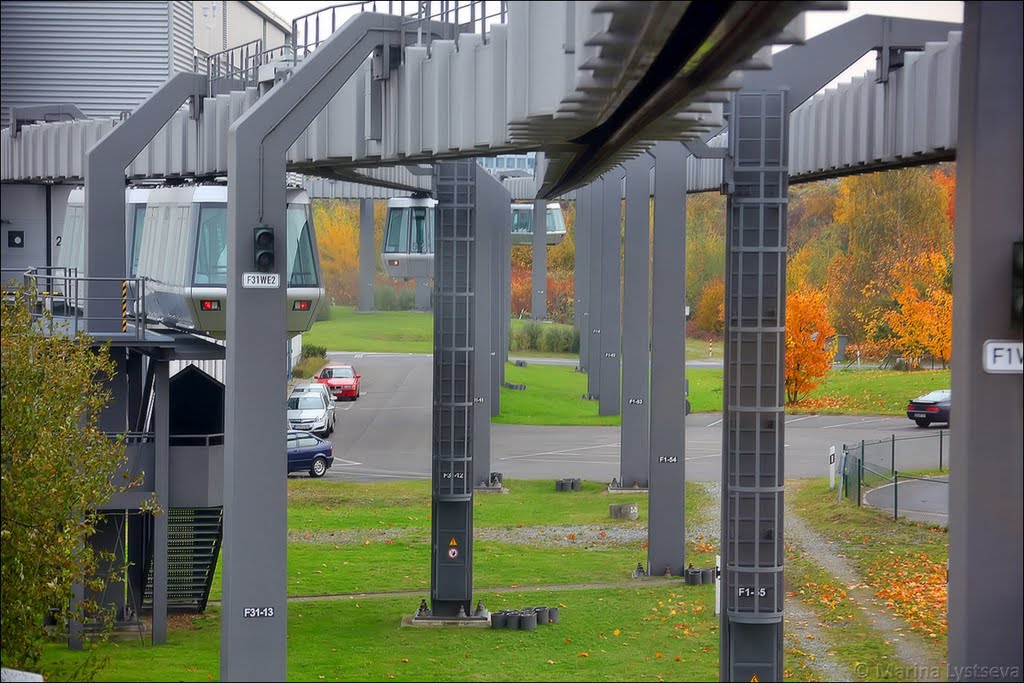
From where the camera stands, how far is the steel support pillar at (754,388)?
49.0ft

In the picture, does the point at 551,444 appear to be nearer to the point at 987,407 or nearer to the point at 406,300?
the point at 987,407

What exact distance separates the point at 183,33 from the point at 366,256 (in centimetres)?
5020

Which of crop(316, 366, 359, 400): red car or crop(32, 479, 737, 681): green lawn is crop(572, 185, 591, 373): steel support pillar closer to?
crop(316, 366, 359, 400): red car

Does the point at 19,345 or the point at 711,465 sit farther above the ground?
the point at 19,345

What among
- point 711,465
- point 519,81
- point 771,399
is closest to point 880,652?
point 771,399

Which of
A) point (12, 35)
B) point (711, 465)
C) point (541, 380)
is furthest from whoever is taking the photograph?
point (541, 380)

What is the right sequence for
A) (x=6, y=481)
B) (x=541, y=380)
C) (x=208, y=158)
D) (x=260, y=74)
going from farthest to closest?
1. (x=541, y=380)
2. (x=208, y=158)
3. (x=260, y=74)
4. (x=6, y=481)

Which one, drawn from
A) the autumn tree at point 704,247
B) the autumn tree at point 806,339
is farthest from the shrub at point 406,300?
the autumn tree at point 806,339

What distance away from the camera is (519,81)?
1255 centimetres

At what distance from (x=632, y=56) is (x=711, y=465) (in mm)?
30354

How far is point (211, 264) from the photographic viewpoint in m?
20.8

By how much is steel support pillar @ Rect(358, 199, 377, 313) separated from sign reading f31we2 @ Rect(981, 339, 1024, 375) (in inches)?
2661

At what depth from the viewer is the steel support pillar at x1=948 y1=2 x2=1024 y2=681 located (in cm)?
950

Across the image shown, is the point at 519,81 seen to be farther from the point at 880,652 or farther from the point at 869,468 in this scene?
the point at 869,468
